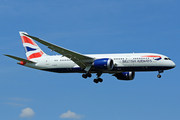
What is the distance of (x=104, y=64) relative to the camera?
44125 mm

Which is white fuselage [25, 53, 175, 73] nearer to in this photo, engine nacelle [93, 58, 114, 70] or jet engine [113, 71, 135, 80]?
engine nacelle [93, 58, 114, 70]

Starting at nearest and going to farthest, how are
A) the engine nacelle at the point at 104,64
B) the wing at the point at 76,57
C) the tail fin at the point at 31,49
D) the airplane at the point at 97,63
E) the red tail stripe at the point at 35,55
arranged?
the wing at the point at 76,57 < the engine nacelle at the point at 104,64 < the airplane at the point at 97,63 < the red tail stripe at the point at 35,55 < the tail fin at the point at 31,49

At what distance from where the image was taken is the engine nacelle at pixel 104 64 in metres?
44.1

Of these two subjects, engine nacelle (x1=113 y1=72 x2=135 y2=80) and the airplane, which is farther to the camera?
engine nacelle (x1=113 y1=72 x2=135 y2=80)

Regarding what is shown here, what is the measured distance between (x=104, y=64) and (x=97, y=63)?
3.67 ft

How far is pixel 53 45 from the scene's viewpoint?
4219 cm

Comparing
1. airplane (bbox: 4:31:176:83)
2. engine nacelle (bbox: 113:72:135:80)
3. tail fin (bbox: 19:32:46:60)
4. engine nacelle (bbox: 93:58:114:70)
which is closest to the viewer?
engine nacelle (bbox: 93:58:114:70)

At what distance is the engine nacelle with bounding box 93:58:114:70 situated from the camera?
145 feet

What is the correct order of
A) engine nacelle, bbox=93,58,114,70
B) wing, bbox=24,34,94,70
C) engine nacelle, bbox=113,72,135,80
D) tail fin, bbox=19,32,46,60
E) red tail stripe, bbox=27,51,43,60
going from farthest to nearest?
1. tail fin, bbox=19,32,46,60
2. red tail stripe, bbox=27,51,43,60
3. engine nacelle, bbox=113,72,135,80
4. engine nacelle, bbox=93,58,114,70
5. wing, bbox=24,34,94,70

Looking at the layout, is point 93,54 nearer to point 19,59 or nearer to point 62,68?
point 62,68

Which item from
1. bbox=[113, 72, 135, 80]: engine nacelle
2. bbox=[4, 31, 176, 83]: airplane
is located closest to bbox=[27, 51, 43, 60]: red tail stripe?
bbox=[4, 31, 176, 83]: airplane

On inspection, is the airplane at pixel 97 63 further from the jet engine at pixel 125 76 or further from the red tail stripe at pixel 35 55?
the red tail stripe at pixel 35 55

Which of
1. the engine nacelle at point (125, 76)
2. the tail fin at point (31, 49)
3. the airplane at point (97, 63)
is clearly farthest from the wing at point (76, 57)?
the tail fin at point (31, 49)

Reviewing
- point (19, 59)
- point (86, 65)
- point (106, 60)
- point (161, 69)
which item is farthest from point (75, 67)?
point (161, 69)
